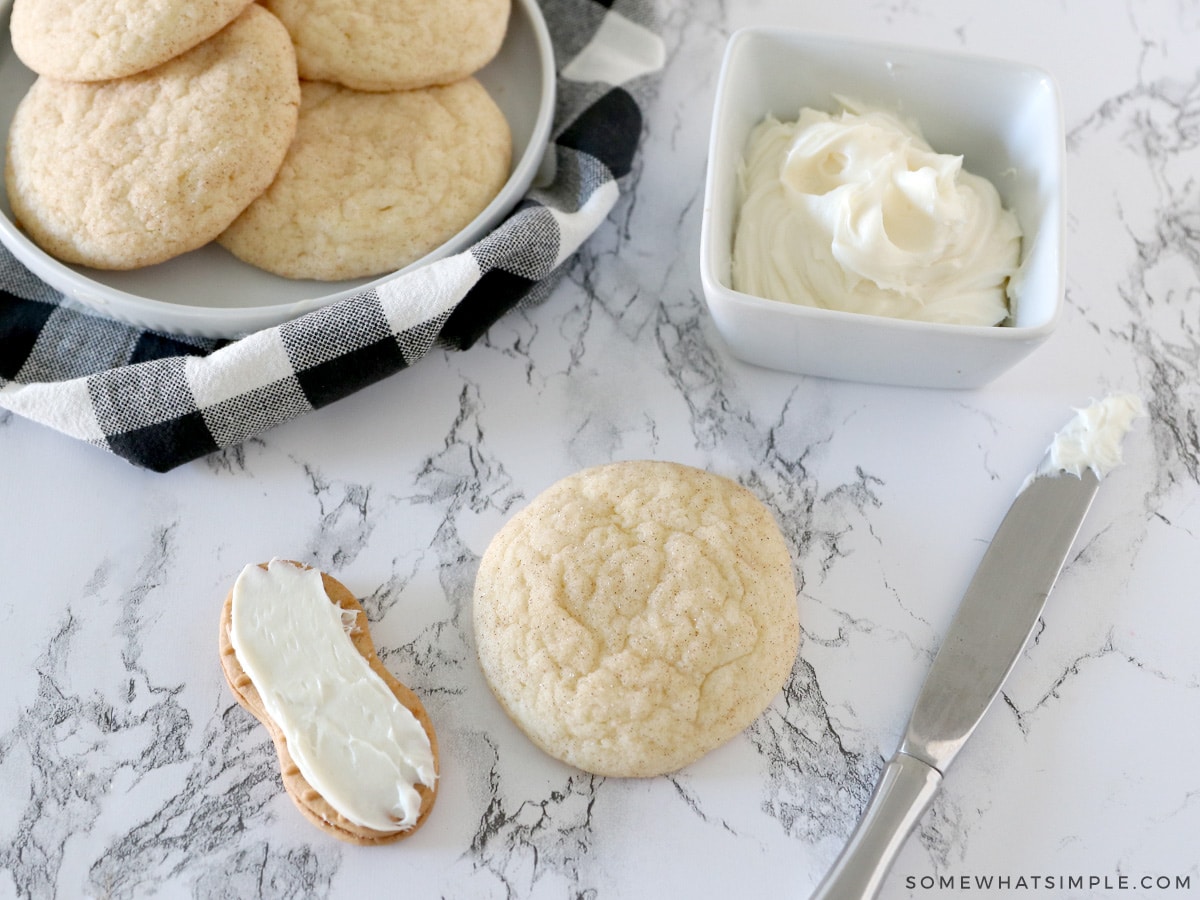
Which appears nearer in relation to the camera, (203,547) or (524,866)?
(524,866)

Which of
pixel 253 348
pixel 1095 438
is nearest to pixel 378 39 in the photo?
pixel 253 348

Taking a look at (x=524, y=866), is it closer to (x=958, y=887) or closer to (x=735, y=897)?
(x=735, y=897)

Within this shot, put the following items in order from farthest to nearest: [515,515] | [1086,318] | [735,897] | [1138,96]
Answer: [1138,96] < [1086,318] < [515,515] < [735,897]

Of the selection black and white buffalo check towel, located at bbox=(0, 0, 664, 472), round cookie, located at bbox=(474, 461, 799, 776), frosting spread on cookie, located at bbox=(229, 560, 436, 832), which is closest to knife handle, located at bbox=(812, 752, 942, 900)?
round cookie, located at bbox=(474, 461, 799, 776)

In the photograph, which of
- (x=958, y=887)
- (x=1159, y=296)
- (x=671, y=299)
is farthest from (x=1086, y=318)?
(x=958, y=887)

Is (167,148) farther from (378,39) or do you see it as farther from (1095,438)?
(1095,438)

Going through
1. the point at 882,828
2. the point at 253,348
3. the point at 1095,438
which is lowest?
the point at 882,828

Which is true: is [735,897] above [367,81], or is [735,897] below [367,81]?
below

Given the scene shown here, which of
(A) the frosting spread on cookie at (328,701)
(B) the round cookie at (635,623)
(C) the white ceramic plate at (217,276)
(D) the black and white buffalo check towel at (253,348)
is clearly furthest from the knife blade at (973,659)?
(C) the white ceramic plate at (217,276)
